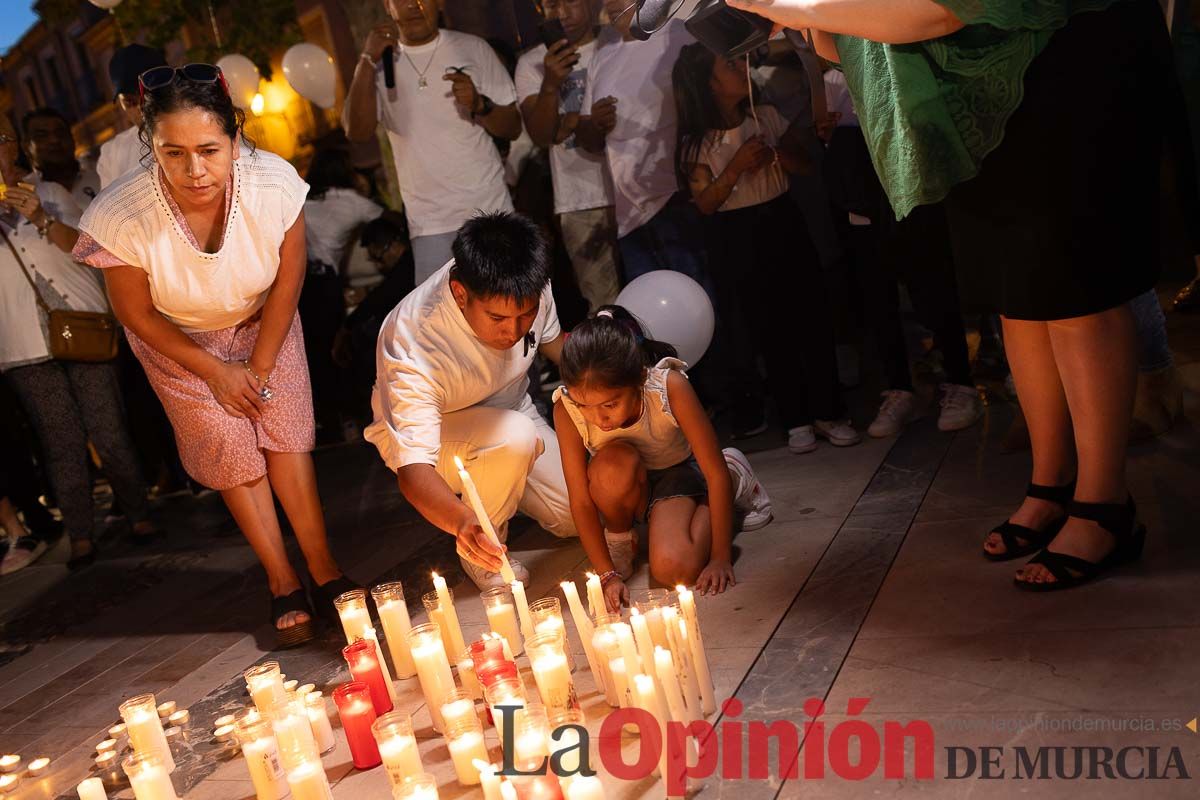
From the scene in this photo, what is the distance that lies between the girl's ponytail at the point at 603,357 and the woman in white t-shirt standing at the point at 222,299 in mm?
1104

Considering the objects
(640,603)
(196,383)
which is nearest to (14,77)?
(196,383)

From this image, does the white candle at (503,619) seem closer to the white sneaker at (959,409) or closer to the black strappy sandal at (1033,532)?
the black strappy sandal at (1033,532)

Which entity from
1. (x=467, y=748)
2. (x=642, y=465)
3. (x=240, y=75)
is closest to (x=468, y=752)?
(x=467, y=748)

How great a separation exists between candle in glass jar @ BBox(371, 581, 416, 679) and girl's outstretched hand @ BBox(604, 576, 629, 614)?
1.89 feet

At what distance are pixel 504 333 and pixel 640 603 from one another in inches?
43.9

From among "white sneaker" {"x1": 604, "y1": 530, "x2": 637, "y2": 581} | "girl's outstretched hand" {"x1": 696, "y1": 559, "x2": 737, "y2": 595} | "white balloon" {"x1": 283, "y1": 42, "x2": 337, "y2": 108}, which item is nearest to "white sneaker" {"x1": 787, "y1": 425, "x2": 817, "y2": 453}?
"white sneaker" {"x1": 604, "y1": 530, "x2": 637, "y2": 581}

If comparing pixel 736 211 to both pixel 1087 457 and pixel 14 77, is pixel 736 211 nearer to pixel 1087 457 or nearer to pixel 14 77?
pixel 1087 457

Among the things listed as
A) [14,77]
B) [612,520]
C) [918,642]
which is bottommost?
[918,642]

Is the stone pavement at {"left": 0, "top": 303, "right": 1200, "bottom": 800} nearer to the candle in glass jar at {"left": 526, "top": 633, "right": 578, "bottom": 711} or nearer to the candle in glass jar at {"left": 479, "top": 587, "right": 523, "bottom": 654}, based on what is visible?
the candle in glass jar at {"left": 526, "top": 633, "right": 578, "bottom": 711}

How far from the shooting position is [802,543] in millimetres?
3219

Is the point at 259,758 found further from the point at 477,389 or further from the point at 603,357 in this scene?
the point at 477,389

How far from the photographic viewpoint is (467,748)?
2217 millimetres

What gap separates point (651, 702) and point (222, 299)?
219 cm

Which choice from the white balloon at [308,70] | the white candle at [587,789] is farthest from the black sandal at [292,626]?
the white balloon at [308,70]
